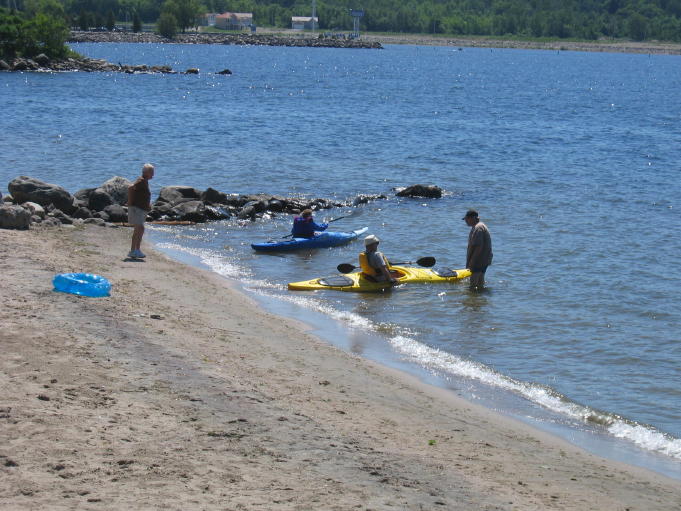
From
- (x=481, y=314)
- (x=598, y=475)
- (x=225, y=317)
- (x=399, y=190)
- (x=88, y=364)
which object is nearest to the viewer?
(x=598, y=475)

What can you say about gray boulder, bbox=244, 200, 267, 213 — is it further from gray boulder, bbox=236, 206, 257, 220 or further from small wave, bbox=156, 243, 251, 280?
small wave, bbox=156, 243, 251, 280

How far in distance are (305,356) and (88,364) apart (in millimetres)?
3262

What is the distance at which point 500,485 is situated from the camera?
26.2 ft

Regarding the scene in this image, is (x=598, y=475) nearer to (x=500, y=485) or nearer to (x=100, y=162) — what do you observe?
(x=500, y=485)

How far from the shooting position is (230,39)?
175m

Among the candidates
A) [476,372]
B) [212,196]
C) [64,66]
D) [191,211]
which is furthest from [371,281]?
[64,66]

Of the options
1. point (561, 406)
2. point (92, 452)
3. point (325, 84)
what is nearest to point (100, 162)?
point (561, 406)

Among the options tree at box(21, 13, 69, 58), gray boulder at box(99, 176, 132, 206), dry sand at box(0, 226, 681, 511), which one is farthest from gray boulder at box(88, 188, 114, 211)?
tree at box(21, 13, 69, 58)

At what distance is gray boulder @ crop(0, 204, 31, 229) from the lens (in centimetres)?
1731

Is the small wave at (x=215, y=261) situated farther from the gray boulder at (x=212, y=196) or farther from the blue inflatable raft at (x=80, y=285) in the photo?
the blue inflatable raft at (x=80, y=285)

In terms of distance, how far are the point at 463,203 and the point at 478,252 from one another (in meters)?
9.86

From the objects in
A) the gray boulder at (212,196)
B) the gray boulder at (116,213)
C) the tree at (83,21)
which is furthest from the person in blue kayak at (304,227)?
the tree at (83,21)

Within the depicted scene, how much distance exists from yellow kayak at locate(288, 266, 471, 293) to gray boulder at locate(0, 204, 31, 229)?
17.1 ft

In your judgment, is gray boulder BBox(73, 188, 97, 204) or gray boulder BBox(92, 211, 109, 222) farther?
gray boulder BBox(73, 188, 97, 204)
